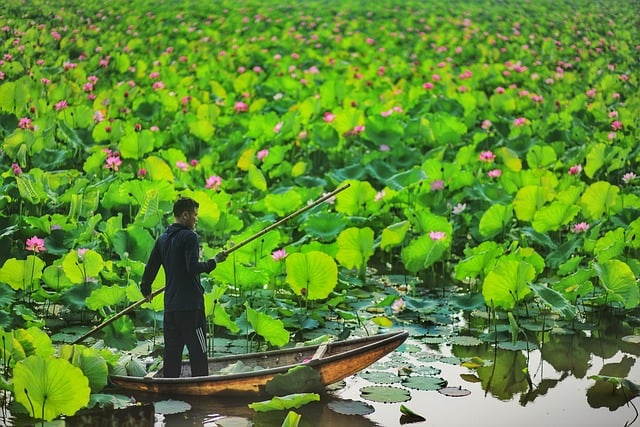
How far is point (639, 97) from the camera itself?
9.59m

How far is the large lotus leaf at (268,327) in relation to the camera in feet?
13.6

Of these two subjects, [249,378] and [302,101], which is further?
[302,101]

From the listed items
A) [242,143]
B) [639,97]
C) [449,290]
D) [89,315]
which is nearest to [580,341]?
[449,290]

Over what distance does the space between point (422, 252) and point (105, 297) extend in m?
1.52

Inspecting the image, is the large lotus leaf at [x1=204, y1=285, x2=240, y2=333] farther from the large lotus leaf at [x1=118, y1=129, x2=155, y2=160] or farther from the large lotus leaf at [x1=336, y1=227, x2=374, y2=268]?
the large lotus leaf at [x1=118, y1=129, x2=155, y2=160]

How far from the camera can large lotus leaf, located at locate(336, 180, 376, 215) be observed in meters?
5.77

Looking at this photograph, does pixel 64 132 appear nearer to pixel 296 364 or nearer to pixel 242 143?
pixel 242 143

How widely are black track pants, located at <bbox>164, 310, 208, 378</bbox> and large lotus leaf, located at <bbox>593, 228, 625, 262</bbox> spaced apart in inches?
74.6

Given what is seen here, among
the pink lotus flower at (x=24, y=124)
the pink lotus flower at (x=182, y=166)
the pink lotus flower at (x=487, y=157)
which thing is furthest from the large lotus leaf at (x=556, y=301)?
the pink lotus flower at (x=24, y=124)

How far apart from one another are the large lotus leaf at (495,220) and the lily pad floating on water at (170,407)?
2208 millimetres

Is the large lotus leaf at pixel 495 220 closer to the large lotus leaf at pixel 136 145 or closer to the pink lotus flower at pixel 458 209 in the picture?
the pink lotus flower at pixel 458 209

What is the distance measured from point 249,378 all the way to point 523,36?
9.71 meters

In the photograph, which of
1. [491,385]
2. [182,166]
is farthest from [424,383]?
[182,166]

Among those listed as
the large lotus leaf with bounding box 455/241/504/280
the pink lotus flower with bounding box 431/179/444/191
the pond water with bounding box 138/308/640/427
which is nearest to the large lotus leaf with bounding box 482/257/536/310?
the pond water with bounding box 138/308/640/427
